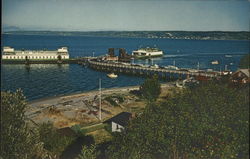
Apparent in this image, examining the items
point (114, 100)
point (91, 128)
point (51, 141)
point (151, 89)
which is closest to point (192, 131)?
point (51, 141)

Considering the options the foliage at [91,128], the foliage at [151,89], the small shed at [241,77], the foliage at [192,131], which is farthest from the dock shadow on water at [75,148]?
the small shed at [241,77]

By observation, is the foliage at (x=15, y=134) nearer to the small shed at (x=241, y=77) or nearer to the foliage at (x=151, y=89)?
the foliage at (x=151, y=89)

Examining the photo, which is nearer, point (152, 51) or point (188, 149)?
point (188, 149)

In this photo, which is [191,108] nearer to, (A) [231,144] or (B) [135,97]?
(A) [231,144]

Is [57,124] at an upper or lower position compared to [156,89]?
lower

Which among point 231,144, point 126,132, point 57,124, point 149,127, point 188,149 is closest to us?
point 231,144

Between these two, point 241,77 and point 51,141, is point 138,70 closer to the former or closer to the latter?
point 241,77

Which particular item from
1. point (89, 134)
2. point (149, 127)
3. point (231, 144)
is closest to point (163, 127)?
point (149, 127)
